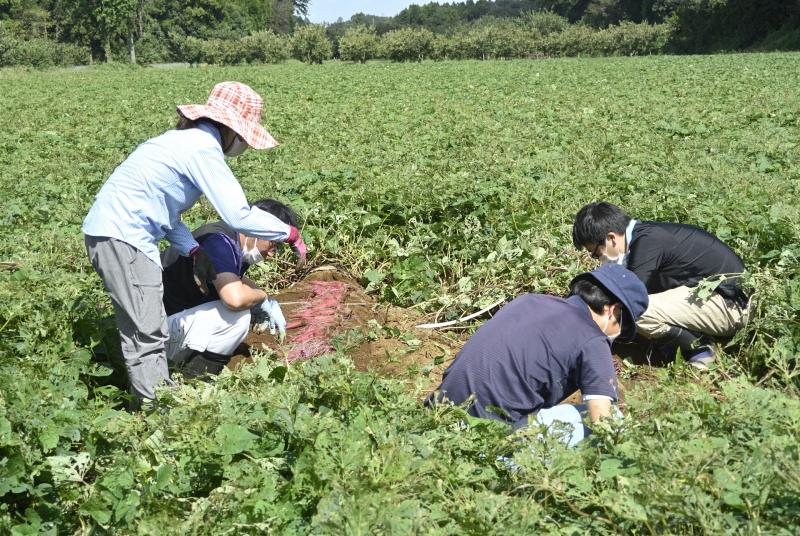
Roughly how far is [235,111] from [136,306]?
3.57ft

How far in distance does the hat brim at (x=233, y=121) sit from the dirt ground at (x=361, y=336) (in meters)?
1.17

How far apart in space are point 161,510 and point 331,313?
8.87 ft

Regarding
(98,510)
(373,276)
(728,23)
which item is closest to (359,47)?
(728,23)

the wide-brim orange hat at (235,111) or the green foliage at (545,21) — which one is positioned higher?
the green foliage at (545,21)

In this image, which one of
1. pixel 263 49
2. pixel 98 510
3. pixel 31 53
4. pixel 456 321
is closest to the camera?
pixel 98 510

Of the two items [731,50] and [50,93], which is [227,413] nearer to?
[50,93]

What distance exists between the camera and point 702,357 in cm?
458

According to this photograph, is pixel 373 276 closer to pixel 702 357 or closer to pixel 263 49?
pixel 702 357

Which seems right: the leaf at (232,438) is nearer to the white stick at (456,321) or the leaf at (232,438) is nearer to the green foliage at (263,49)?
the white stick at (456,321)

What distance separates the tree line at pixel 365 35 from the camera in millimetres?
47188

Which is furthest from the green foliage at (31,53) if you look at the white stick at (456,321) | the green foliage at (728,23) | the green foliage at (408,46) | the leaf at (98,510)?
the leaf at (98,510)

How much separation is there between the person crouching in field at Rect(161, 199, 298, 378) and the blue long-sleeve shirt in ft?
1.74

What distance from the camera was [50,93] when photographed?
22734 millimetres

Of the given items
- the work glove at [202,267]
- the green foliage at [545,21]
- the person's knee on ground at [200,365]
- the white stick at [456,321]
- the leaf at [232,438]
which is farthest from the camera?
the green foliage at [545,21]
